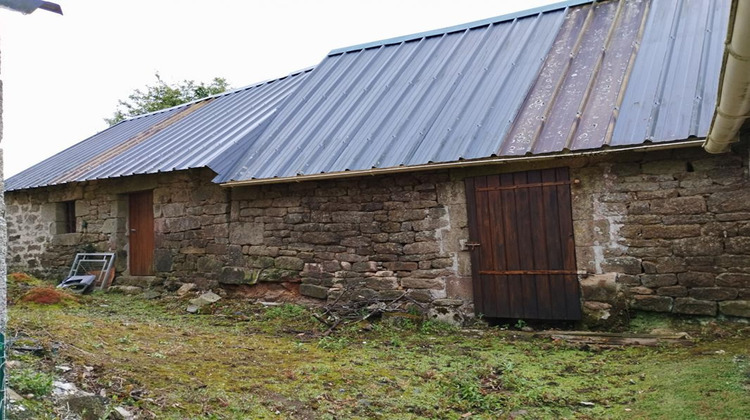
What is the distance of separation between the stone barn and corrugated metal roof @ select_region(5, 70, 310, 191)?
10 cm

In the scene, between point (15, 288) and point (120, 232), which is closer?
point (15, 288)

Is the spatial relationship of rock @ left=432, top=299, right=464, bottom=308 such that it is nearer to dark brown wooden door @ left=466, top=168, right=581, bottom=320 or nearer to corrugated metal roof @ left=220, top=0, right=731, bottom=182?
dark brown wooden door @ left=466, top=168, right=581, bottom=320

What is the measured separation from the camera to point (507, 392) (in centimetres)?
421

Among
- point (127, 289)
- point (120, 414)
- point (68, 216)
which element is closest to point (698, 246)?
point (120, 414)

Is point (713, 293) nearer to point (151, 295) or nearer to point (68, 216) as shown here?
point (151, 295)

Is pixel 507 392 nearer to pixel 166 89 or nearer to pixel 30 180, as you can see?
pixel 30 180

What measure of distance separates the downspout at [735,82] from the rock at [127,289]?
345 inches

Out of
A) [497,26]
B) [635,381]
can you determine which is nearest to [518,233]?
[635,381]

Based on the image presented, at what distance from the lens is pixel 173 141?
1041 cm

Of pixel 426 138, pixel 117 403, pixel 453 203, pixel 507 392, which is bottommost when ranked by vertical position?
pixel 507 392

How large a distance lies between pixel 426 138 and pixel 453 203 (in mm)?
961

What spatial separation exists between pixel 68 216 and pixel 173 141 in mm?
3118

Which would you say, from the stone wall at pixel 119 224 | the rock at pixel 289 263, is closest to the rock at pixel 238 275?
the stone wall at pixel 119 224

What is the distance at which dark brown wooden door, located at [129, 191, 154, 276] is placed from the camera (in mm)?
9961
